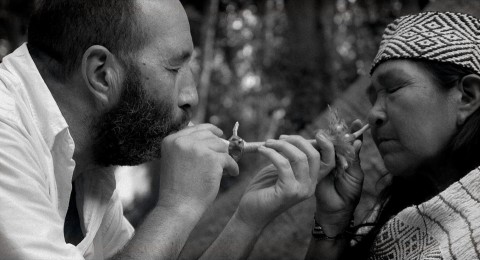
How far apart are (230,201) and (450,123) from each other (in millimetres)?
1856

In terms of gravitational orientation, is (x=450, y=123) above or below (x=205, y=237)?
above

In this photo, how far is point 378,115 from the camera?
256cm

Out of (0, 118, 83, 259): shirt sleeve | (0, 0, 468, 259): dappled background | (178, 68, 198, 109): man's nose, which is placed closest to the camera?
(0, 118, 83, 259): shirt sleeve

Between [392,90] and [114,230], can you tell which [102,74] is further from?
[392,90]

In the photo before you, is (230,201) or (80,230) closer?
(80,230)

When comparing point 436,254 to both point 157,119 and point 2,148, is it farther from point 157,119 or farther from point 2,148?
point 2,148

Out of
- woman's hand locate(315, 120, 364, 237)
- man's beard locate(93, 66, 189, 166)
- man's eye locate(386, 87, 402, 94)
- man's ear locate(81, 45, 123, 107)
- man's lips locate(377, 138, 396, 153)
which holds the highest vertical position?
man's eye locate(386, 87, 402, 94)

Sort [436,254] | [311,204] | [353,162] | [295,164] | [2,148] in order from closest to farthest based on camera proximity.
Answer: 1. [2,148]
2. [436,254]
3. [295,164]
4. [353,162]
5. [311,204]

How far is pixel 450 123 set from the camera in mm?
2463

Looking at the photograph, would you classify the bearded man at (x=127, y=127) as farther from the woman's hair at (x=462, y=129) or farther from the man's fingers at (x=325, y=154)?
the woman's hair at (x=462, y=129)

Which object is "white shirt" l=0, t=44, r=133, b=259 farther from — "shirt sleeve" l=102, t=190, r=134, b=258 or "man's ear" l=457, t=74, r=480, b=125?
"man's ear" l=457, t=74, r=480, b=125

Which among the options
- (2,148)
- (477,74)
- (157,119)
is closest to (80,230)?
(157,119)

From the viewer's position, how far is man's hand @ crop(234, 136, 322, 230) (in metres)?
2.38

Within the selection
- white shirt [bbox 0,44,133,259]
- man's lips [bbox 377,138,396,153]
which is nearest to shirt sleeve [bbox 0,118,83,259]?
white shirt [bbox 0,44,133,259]
